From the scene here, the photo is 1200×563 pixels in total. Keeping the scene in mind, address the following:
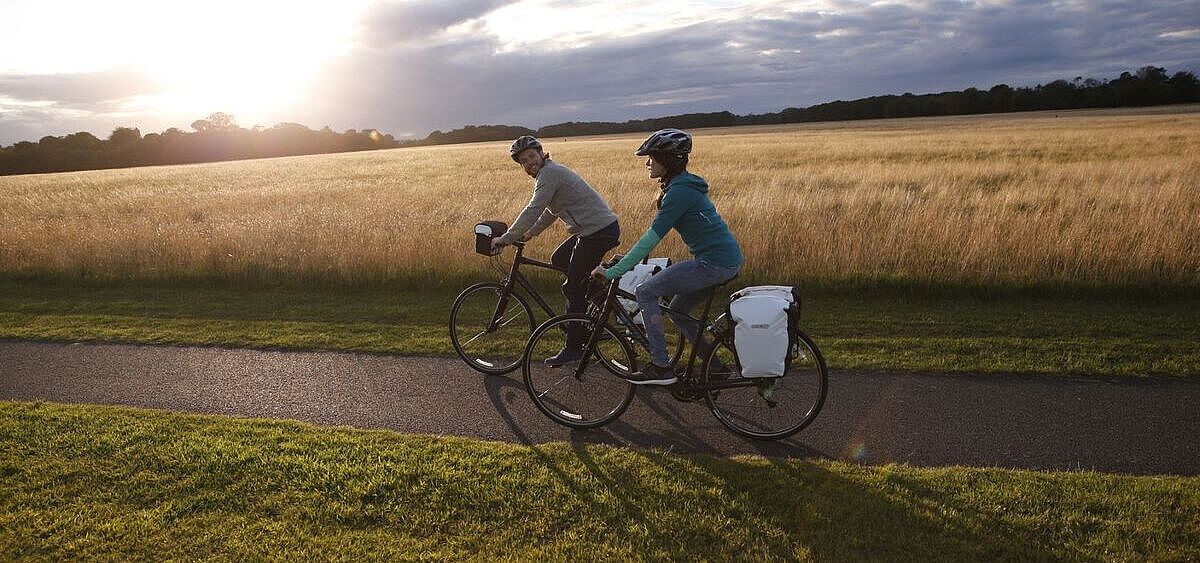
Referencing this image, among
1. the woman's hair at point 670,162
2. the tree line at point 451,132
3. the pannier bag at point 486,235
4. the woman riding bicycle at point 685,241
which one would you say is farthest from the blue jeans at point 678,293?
the tree line at point 451,132

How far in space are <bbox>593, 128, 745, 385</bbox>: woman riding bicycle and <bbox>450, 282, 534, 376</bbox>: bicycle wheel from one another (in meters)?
1.96

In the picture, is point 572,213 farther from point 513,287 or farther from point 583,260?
point 513,287

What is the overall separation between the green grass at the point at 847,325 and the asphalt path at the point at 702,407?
1.42 feet

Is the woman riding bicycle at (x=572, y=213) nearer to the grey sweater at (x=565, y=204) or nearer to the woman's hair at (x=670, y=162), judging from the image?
the grey sweater at (x=565, y=204)

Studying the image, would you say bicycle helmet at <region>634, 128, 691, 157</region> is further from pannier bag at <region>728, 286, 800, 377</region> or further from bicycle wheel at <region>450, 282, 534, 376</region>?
bicycle wheel at <region>450, 282, 534, 376</region>

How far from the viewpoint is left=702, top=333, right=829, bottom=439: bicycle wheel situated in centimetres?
545

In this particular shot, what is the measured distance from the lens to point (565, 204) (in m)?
6.69

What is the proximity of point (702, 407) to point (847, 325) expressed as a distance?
3.28m

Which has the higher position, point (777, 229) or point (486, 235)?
point (486, 235)

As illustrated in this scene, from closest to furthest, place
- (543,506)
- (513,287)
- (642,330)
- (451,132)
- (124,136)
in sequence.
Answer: (543,506) → (642,330) → (513,287) → (124,136) → (451,132)

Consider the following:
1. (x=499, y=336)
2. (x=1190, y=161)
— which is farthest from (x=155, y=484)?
(x=1190, y=161)

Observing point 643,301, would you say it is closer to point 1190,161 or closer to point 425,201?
point 425,201

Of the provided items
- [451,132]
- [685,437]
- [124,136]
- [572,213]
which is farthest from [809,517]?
[451,132]

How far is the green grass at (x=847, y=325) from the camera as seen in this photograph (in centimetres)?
721
